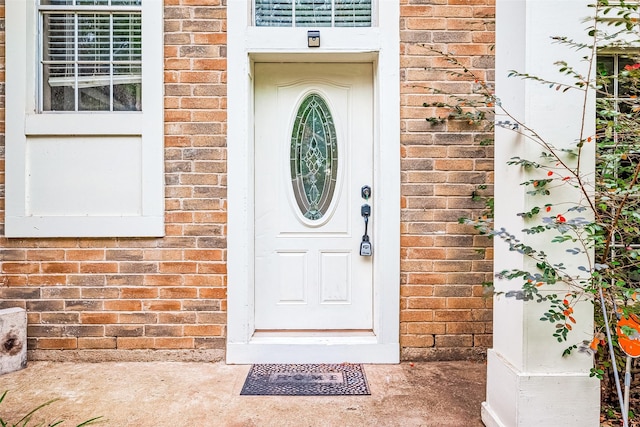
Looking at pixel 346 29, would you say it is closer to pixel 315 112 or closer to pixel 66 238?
pixel 315 112

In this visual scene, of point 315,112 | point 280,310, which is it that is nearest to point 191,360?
point 280,310

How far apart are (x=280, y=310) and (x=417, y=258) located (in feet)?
3.86

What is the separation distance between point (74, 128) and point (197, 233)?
3.93 ft

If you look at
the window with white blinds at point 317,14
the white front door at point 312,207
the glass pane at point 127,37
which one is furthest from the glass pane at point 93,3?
the white front door at point 312,207

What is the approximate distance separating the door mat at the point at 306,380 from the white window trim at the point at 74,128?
131 cm

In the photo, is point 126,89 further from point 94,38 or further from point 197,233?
point 197,233

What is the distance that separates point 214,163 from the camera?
331 cm

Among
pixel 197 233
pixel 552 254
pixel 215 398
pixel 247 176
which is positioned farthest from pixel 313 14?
pixel 215 398

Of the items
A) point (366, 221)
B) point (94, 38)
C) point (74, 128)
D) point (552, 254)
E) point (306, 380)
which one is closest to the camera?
point (552, 254)

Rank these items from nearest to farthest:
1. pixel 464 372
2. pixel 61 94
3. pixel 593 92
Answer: pixel 593 92 → pixel 464 372 → pixel 61 94

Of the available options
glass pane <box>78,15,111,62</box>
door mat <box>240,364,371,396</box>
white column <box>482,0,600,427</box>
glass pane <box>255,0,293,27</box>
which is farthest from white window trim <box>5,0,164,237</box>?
white column <box>482,0,600,427</box>

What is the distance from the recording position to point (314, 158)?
358 cm

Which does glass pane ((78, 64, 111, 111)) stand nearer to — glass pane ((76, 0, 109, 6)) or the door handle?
glass pane ((76, 0, 109, 6))

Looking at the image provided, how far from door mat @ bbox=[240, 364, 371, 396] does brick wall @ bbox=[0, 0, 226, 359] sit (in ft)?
1.56
